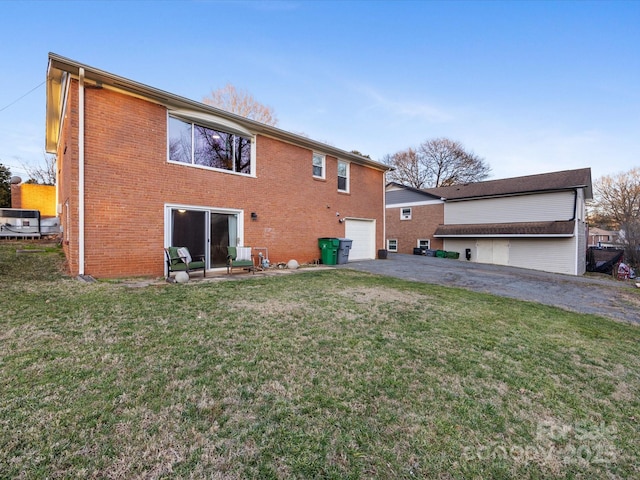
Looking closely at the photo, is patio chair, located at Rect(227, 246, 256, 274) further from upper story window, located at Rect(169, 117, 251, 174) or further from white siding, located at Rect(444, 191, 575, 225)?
white siding, located at Rect(444, 191, 575, 225)

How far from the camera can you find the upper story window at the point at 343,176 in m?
14.4

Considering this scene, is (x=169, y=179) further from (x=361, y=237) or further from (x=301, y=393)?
(x=361, y=237)

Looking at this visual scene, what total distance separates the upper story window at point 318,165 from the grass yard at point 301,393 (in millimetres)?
9095

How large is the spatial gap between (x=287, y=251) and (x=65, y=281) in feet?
22.9

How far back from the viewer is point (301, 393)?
9.05 feet

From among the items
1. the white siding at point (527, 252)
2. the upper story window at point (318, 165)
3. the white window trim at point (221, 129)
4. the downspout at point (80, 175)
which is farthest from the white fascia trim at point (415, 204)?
the downspout at point (80, 175)

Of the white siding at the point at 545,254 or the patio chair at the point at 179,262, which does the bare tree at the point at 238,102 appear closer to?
the patio chair at the point at 179,262

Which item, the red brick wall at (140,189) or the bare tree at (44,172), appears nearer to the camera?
the red brick wall at (140,189)

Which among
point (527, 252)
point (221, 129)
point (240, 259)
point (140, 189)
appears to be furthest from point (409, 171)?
point (140, 189)

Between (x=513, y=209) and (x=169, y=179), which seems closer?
(x=169, y=179)

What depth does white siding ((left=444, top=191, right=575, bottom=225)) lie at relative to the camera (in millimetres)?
18156

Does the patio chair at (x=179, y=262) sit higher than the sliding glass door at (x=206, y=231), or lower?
lower

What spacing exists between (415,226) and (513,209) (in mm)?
7115

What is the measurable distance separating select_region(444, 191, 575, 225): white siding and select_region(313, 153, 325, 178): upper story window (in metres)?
14.0
